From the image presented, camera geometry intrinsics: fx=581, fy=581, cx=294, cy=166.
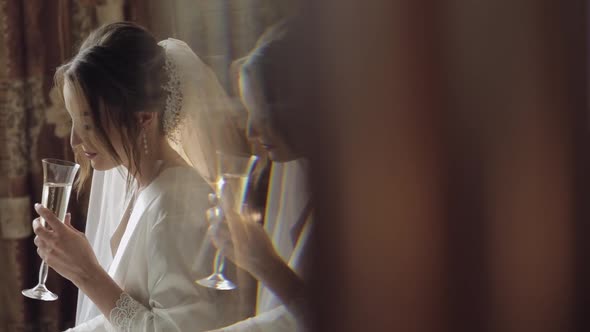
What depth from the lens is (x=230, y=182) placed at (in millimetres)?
605

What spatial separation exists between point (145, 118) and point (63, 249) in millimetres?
253

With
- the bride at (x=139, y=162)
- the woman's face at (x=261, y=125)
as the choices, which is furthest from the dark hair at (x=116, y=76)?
the woman's face at (x=261, y=125)

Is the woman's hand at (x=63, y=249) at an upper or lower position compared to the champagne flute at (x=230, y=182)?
lower

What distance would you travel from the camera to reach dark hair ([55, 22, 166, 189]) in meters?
0.90

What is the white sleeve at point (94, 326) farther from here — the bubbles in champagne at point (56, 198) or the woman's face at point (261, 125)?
the woman's face at point (261, 125)

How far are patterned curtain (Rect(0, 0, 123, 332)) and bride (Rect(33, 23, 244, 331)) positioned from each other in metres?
0.69

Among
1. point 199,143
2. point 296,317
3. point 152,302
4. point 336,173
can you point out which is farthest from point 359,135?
point 152,302

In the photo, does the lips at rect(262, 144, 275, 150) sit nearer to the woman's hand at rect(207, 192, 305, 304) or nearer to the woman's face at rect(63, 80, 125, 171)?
the woman's hand at rect(207, 192, 305, 304)

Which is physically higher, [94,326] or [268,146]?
[268,146]

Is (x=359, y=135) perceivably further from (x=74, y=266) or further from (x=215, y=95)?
(x=74, y=266)

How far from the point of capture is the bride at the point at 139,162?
2.77ft

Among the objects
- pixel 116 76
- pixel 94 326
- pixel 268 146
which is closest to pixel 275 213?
pixel 268 146

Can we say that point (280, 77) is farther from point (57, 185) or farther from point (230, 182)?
point (57, 185)

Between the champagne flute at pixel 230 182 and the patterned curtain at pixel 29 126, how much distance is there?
109cm
